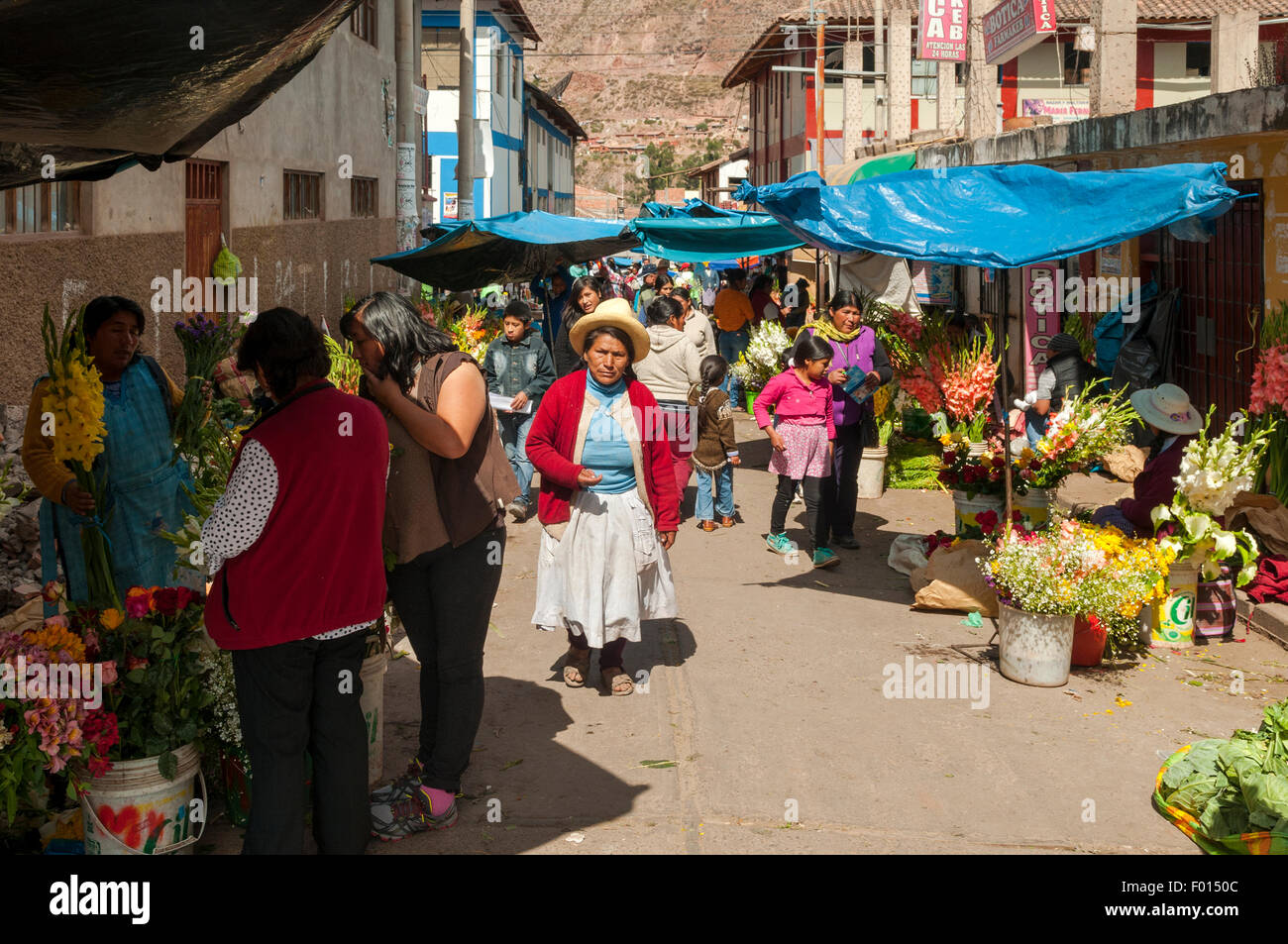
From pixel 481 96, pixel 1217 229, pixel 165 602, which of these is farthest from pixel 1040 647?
pixel 481 96

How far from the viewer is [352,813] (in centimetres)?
418

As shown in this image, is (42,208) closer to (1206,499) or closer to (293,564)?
(293,564)

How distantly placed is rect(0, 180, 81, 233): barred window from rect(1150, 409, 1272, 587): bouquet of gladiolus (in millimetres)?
6615

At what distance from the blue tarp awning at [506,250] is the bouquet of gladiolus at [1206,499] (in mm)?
5684

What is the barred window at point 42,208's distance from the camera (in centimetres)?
729

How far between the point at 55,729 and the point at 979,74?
13612mm

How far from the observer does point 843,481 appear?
925 cm

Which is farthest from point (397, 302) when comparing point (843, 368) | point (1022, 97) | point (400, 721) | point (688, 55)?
point (688, 55)

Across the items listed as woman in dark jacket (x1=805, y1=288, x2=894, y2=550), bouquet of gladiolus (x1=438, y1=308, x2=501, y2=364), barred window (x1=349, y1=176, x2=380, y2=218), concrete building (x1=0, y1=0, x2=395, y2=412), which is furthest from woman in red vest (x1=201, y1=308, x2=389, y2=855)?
barred window (x1=349, y1=176, x2=380, y2=218)

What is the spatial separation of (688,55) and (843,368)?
15197cm

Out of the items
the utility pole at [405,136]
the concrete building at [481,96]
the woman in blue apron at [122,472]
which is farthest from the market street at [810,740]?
the concrete building at [481,96]

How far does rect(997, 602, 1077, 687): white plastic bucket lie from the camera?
6.33 metres

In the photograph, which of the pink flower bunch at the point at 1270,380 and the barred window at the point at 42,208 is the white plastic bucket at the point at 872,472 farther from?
the barred window at the point at 42,208

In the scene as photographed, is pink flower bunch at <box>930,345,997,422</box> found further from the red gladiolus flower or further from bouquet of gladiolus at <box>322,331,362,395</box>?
the red gladiolus flower
